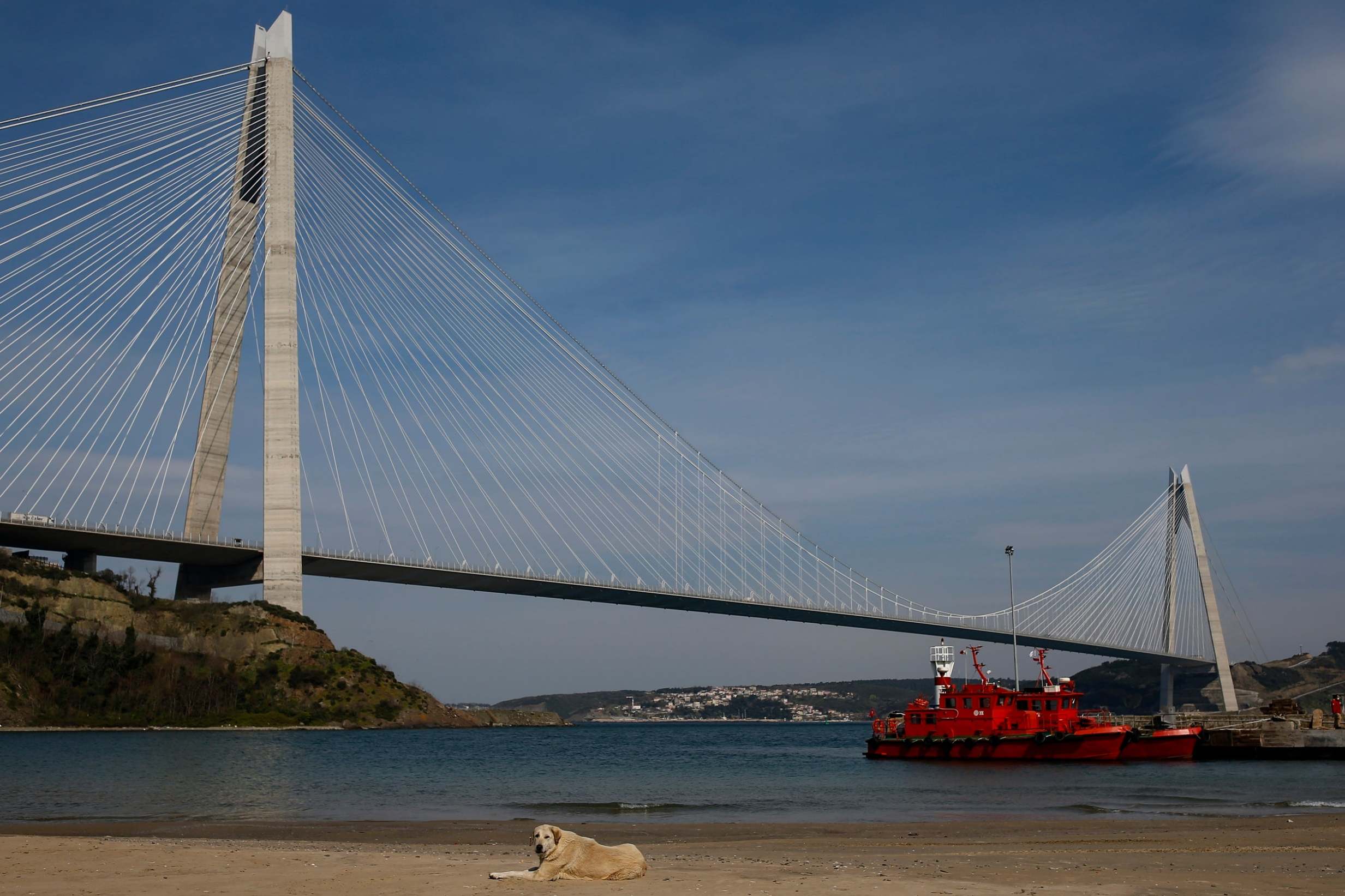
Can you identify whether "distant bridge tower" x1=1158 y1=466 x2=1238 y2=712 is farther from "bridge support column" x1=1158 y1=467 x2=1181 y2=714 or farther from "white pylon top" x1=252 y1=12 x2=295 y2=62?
"white pylon top" x1=252 y1=12 x2=295 y2=62

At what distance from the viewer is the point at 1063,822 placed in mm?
20688

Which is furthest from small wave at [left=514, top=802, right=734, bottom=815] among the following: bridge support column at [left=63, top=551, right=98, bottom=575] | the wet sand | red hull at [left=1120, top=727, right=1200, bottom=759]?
bridge support column at [left=63, top=551, right=98, bottom=575]

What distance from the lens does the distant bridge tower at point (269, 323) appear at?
6106cm

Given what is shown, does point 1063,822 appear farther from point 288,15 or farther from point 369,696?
point 369,696

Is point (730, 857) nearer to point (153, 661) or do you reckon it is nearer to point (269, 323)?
point (269, 323)

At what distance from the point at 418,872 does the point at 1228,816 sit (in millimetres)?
16146

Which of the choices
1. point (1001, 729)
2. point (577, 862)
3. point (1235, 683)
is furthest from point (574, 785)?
point (1235, 683)

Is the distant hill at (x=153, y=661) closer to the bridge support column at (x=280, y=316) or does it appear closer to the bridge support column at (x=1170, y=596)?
the bridge support column at (x=280, y=316)

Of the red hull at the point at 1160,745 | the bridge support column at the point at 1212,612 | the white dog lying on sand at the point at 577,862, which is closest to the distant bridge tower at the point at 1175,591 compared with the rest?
the bridge support column at the point at 1212,612

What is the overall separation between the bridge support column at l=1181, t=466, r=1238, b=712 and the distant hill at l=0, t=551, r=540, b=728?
66371mm

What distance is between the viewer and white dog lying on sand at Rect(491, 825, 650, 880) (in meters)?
12.3

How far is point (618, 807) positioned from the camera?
81.8 ft

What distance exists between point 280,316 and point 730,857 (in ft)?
174

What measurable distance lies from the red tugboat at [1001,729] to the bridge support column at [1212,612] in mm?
56080
